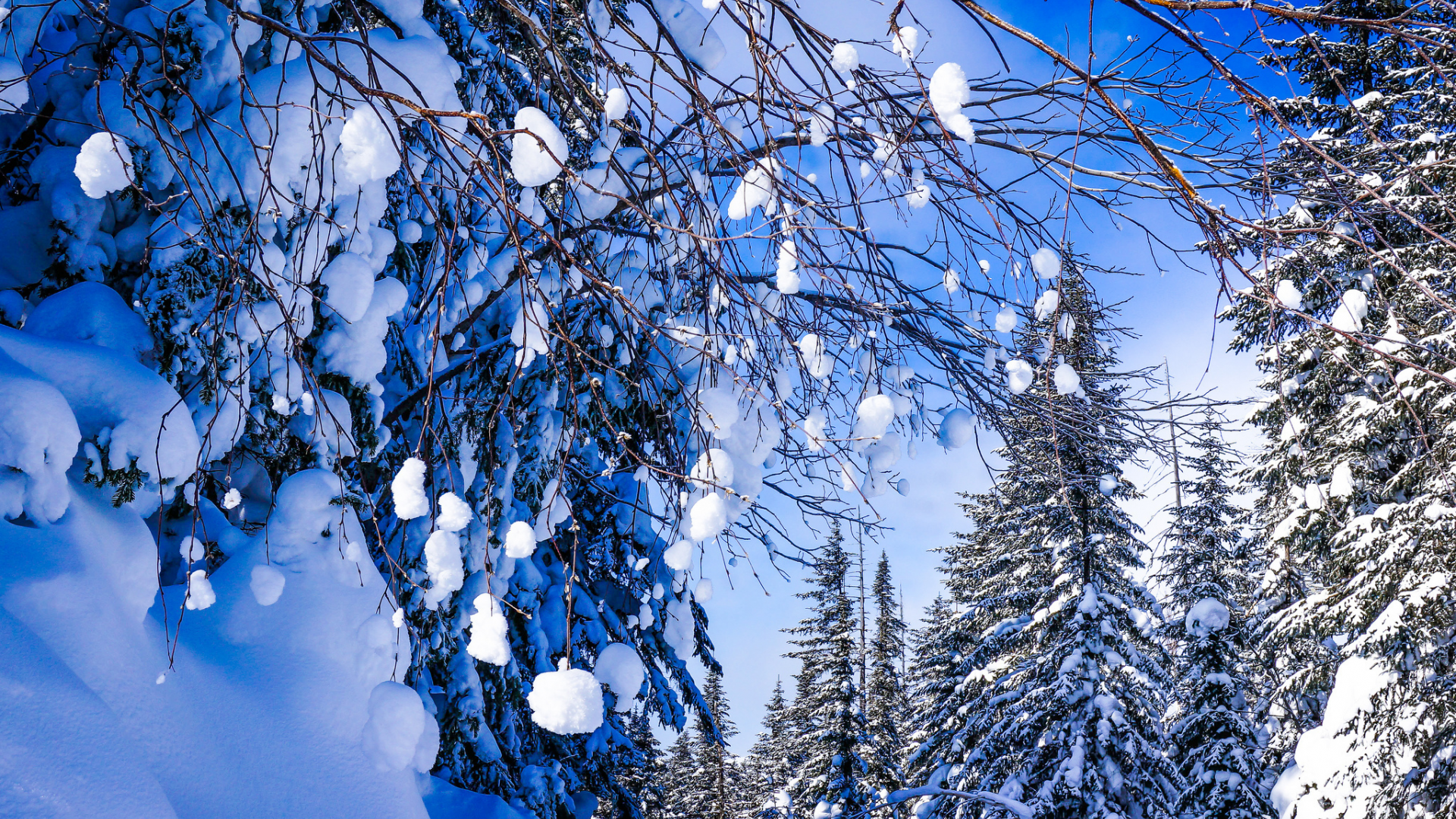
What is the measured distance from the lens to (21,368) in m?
1.63

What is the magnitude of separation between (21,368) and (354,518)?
0.86 metres

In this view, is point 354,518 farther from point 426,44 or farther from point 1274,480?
point 1274,480

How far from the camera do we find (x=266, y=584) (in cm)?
188

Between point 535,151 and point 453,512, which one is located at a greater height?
point 535,151

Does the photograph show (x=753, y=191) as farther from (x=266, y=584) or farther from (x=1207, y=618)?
(x=1207, y=618)

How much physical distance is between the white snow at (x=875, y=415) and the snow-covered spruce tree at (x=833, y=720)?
10.9m

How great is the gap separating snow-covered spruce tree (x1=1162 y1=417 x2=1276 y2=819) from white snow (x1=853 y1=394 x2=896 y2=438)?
9.51 meters

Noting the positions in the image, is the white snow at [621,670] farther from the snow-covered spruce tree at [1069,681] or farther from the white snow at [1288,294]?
the snow-covered spruce tree at [1069,681]

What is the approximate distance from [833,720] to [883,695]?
9.72 feet

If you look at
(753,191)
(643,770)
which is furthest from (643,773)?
(753,191)

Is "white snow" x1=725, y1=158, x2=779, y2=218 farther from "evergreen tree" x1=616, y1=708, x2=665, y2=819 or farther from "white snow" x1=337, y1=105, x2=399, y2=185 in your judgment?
"evergreen tree" x1=616, y1=708, x2=665, y2=819

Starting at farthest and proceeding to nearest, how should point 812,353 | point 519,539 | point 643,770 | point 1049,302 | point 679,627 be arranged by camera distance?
point 643,770
point 679,627
point 812,353
point 1049,302
point 519,539

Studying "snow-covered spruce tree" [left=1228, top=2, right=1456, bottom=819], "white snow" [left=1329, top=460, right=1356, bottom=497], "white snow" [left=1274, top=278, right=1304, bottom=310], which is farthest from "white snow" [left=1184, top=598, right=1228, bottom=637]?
"white snow" [left=1274, top=278, right=1304, bottom=310]

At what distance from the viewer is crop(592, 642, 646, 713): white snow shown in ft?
7.38
